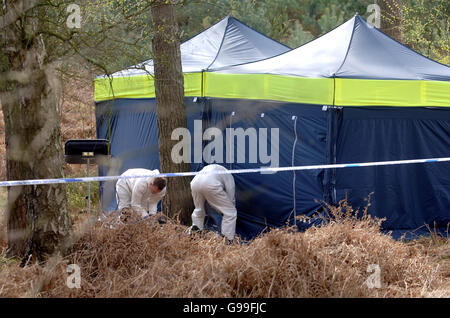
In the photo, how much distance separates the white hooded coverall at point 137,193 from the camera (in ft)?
26.0

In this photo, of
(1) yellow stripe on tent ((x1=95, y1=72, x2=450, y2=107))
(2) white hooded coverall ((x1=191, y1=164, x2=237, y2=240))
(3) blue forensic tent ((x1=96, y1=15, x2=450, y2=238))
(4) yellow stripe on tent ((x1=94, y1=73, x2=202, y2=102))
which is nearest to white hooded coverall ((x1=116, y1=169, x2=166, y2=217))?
(2) white hooded coverall ((x1=191, y1=164, x2=237, y2=240))

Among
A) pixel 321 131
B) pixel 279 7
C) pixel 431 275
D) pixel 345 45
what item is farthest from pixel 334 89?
pixel 279 7

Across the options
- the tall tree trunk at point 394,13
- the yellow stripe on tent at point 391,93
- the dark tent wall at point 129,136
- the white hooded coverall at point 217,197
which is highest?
the tall tree trunk at point 394,13

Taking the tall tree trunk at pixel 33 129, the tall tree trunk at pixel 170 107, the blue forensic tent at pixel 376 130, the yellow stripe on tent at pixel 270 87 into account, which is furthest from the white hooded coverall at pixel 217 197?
the tall tree trunk at pixel 33 129

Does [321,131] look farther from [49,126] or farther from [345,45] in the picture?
[49,126]

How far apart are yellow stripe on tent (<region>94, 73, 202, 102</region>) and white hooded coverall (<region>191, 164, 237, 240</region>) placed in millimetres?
1503

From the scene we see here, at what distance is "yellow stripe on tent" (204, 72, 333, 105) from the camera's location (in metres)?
7.71

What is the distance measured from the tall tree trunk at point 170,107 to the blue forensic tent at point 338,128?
0.68 meters

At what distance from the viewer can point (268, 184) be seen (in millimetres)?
8312

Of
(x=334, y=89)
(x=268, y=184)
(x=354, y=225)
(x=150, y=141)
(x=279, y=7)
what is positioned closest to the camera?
(x=354, y=225)

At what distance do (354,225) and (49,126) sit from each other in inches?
118

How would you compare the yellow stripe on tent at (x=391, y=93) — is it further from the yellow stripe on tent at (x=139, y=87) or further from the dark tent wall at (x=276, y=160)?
the yellow stripe on tent at (x=139, y=87)

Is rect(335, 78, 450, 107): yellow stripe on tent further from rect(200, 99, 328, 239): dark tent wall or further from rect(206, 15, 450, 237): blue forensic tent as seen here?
rect(200, 99, 328, 239): dark tent wall

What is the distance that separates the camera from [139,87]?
31.9 ft
